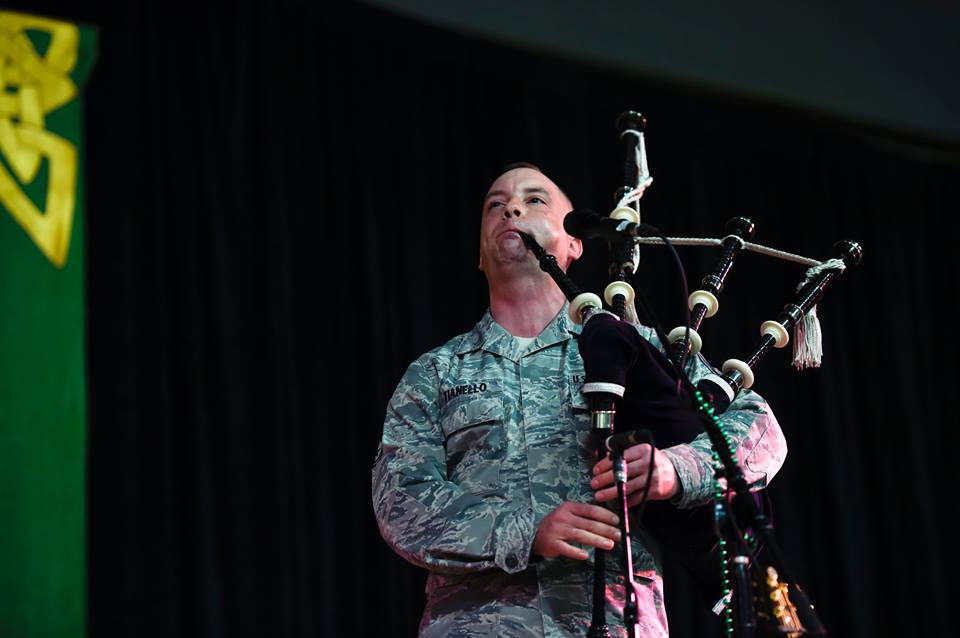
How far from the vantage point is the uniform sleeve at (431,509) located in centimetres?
208

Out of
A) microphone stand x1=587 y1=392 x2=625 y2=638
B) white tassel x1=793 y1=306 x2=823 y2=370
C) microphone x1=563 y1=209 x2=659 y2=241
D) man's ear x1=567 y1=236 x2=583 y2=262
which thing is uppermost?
man's ear x1=567 y1=236 x2=583 y2=262

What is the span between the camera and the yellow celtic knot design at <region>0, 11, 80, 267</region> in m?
3.34

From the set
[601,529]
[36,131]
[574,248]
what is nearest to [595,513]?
[601,529]

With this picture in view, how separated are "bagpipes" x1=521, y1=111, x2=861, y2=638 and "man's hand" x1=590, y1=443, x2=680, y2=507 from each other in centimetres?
3

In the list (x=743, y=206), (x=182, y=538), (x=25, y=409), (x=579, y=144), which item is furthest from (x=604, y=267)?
(x=25, y=409)

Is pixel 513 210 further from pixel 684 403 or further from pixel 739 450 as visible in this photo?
pixel 739 450

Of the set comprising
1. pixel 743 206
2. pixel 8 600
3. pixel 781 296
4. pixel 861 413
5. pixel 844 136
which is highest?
pixel 844 136

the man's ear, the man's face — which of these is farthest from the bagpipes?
the man's ear

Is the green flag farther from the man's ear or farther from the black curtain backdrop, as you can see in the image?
the man's ear

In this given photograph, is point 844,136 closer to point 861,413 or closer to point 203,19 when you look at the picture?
point 861,413

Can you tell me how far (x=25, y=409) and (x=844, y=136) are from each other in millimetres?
3757

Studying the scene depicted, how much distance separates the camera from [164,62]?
3.75m

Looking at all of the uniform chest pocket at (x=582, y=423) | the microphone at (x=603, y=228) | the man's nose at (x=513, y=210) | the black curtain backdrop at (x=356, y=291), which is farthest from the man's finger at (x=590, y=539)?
the black curtain backdrop at (x=356, y=291)

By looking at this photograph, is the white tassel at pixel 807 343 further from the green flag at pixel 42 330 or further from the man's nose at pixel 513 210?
the green flag at pixel 42 330
